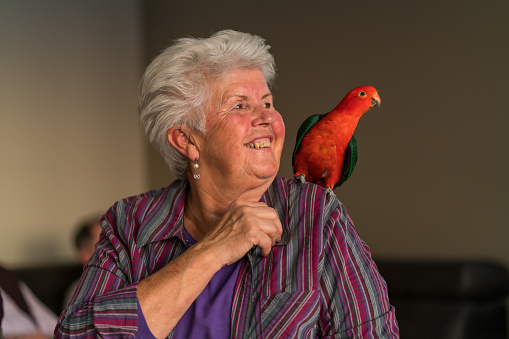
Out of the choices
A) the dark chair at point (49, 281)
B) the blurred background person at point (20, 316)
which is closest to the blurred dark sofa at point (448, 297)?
the blurred background person at point (20, 316)

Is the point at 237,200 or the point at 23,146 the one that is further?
the point at 23,146

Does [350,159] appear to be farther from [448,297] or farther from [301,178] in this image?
[448,297]

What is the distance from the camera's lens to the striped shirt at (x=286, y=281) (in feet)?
3.47

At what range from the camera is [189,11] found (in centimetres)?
326

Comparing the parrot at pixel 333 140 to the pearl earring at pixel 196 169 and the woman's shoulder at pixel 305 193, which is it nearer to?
the woman's shoulder at pixel 305 193

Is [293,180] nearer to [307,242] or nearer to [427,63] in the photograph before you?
[307,242]

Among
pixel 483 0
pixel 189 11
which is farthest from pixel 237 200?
pixel 189 11

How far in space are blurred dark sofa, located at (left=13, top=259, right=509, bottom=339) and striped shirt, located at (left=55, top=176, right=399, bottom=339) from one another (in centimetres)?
127

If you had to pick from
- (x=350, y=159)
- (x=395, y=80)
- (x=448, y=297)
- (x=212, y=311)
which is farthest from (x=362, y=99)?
(x=448, y=297)

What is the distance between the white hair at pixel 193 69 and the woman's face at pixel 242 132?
0.07ft

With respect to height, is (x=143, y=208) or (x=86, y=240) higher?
(x=143, y=208)

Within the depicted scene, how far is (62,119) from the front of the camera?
3.70 m

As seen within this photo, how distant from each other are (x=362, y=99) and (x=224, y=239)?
1.32 feet

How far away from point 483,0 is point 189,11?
2.10 meters
